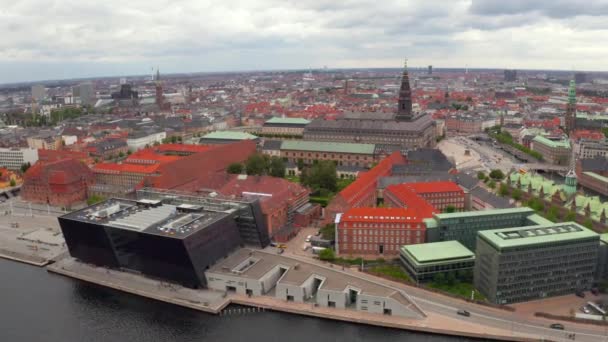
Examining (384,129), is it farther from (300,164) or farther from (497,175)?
(497,175)

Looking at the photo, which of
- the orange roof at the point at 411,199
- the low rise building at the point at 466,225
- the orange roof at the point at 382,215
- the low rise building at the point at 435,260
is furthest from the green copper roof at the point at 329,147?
the low rise building at the point at 435,260

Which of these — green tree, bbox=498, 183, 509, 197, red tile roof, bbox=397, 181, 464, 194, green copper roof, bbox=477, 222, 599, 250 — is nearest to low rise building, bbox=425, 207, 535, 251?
green copper roof, bbox=477, 222, 599, 250

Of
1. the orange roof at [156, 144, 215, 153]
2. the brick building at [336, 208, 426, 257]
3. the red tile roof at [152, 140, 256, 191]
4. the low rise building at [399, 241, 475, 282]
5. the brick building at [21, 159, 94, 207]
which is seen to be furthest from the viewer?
the orange roof at [156, 144, 215, 153]

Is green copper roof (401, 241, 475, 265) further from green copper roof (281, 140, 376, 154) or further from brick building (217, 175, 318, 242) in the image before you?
green copper roof (281, 140, 376, 154)

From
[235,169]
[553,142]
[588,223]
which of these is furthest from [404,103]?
[588,223]

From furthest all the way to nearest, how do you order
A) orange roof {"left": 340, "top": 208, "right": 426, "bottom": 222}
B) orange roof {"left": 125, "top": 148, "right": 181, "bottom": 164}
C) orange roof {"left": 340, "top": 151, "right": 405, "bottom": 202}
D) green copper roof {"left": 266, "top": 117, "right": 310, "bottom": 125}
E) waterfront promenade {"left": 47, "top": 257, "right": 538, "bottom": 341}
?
green copper roof {"left": 266, "top": 117, "right": 310, "bottom": 125} → orange roof {"left": 125, "top": 148, "right": 181, "bottom": 164} → orange roof {"left": 340, "top": 151, "right": 405, "bottom": 202} → orange roof {"left": 340, "top": 208, "right": 426, "bottom": 222} → waterfront promenade {"left": 47, "top": 257, "right": 538, "bottom": 341}

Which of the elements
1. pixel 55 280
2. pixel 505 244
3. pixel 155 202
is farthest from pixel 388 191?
pixel 55 280
